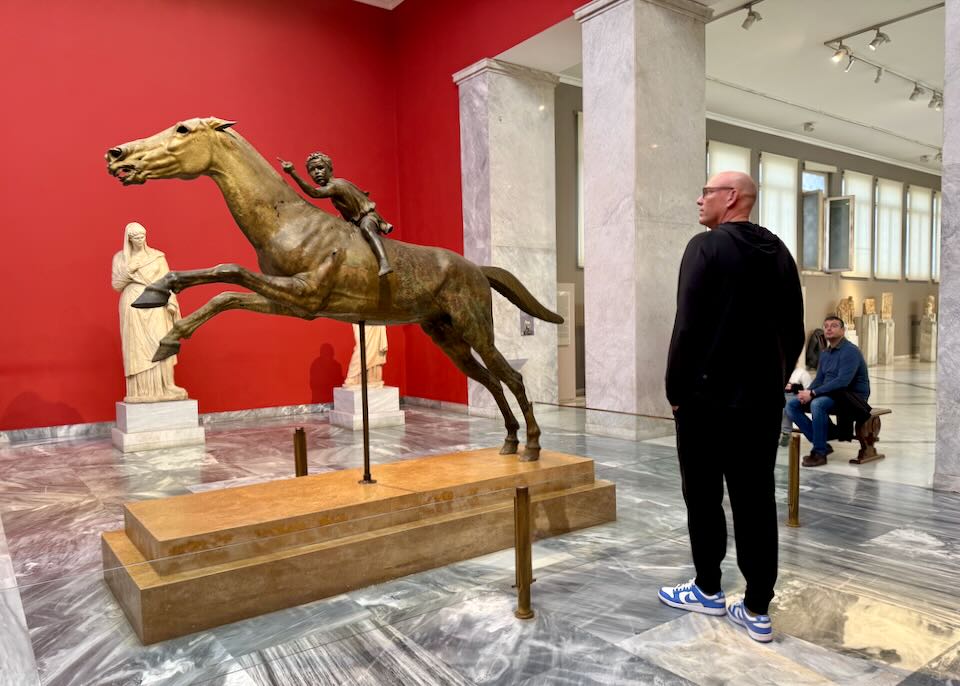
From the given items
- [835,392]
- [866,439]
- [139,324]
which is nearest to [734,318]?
[835,392]

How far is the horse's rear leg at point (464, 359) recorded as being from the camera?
396 cm

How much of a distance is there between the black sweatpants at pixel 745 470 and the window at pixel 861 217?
16681 mm

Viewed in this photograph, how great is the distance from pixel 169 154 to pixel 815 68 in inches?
475

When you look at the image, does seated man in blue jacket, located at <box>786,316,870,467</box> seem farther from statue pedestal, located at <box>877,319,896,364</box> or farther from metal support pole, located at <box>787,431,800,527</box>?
statue pedestal, located at <box>877,319,896,364</box>

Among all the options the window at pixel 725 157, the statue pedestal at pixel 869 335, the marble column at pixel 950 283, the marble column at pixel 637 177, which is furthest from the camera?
the statue pedestal at pixel 869 335

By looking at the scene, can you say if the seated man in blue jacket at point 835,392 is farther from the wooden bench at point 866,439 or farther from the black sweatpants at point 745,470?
the black sweatpants at point 745,470

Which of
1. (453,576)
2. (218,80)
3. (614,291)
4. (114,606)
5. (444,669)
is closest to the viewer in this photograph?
(444,669)

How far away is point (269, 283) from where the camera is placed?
310 centimetres

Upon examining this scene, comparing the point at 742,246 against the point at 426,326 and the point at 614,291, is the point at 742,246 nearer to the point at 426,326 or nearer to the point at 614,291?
the point at 426,326

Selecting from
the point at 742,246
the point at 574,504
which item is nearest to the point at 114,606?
the point at 574,504

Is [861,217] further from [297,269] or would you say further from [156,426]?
[297,269]

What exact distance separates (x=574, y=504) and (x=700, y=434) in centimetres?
137

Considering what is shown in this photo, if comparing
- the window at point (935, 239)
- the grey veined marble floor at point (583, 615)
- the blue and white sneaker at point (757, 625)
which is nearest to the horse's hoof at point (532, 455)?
the grey veined marble floor at point (583, 615)

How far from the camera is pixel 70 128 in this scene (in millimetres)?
8227
